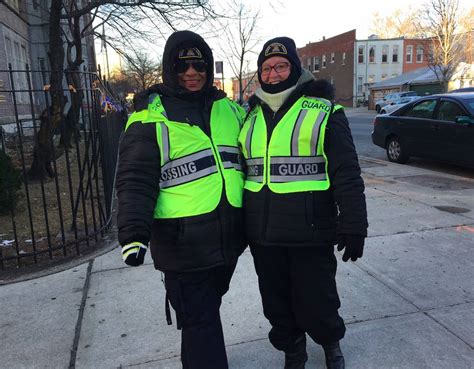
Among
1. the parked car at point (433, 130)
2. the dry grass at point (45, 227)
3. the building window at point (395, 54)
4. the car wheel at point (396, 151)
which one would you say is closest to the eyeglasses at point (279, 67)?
the dry grass at point (45, 227)

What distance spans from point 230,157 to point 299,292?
80cm

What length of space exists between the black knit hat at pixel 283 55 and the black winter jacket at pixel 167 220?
12.4 inches

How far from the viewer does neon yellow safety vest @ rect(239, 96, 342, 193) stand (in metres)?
2.12

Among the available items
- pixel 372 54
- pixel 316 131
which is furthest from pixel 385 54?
pixel 316 131

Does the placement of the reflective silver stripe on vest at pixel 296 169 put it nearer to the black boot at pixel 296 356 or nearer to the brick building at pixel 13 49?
the black boot at pixel 296 356

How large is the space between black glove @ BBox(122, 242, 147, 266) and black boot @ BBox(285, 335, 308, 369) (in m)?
1.12

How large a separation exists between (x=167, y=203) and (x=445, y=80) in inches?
1344

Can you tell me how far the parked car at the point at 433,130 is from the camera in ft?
24.5

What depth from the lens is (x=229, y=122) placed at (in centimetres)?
225

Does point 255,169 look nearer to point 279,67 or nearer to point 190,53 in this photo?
point 279,67

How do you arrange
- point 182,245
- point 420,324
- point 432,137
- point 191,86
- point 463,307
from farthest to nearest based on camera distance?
1. point 432,137
2. point 463,307
3. point 420,324
4. point 191,86
5. point 182,245

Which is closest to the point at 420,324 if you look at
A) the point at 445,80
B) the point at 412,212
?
the point at 412,212

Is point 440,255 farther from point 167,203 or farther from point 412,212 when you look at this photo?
point 167,203

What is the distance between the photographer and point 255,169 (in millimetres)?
2225
